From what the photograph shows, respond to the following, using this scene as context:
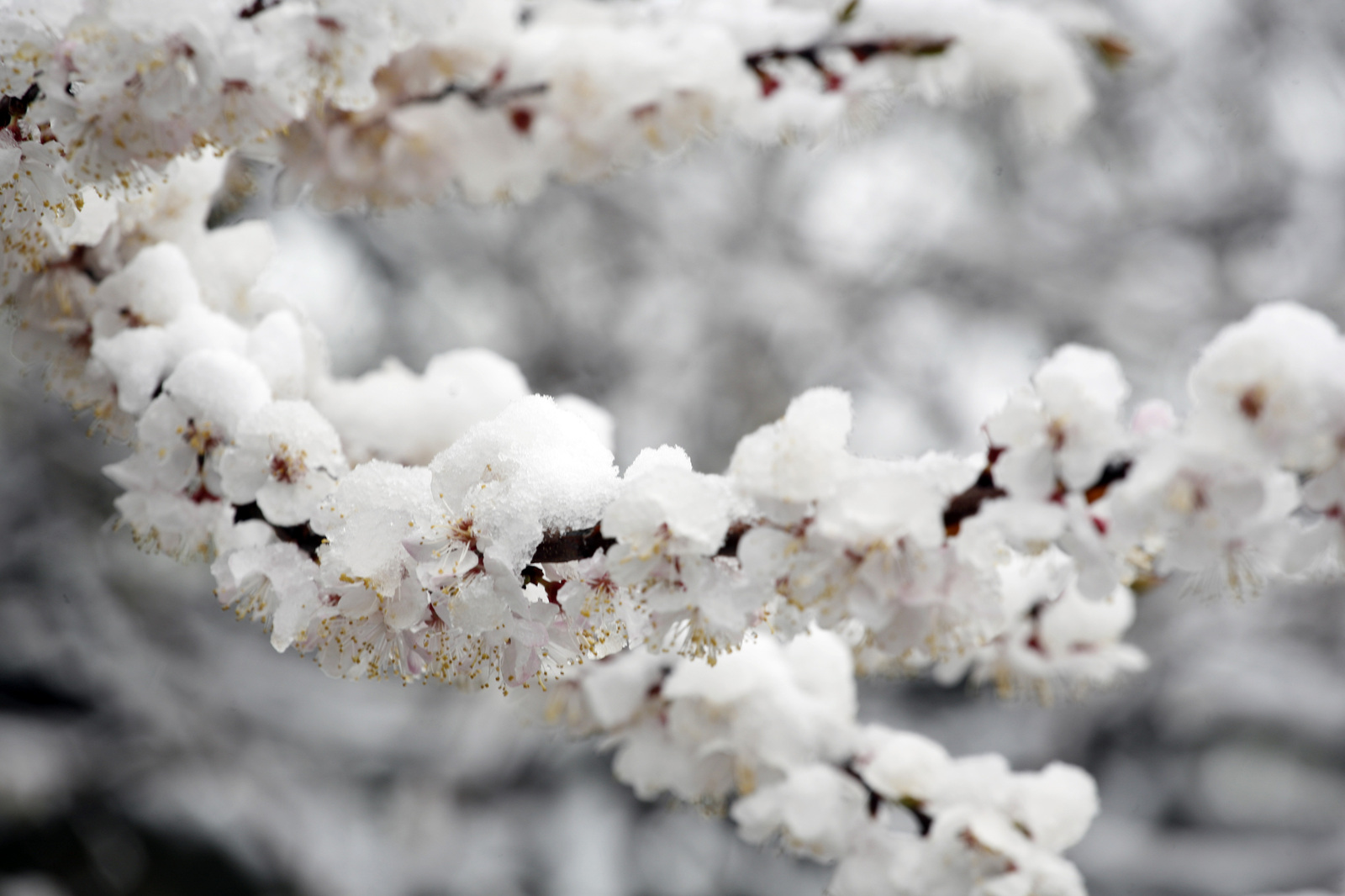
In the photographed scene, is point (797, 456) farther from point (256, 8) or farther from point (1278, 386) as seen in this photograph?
point (256, 8)

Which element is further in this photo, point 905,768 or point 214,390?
point 905,768

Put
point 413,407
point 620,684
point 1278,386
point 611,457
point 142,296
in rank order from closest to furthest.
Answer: point 1278,386
point 611,457
point 142,296
point 413,407
point 620,684

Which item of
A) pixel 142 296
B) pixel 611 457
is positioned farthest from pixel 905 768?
pixel 142 296

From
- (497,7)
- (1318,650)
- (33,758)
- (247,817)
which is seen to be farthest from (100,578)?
(1318,650)

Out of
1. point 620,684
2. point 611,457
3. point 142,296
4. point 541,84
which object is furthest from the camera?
point 541,84

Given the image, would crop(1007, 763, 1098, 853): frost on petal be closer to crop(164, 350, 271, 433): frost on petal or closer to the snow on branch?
the snow on branch

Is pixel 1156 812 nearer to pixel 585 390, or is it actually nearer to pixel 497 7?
pixel 585 390

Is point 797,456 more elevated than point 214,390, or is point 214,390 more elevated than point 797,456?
point 797,456

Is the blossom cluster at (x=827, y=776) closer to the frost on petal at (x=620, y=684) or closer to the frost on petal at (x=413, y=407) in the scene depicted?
the frost on petal at (x=620, y=684)

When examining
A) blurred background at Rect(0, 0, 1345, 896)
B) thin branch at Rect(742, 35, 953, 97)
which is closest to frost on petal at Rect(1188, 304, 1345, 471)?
thin branch at Rect(742, 35, 953, 97)
